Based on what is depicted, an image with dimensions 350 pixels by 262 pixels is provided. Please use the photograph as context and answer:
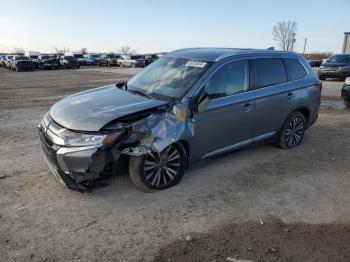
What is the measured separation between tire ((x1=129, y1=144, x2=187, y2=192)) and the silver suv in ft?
0.04

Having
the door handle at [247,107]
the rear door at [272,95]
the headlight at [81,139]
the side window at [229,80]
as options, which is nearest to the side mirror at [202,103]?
the side window at [229,80]

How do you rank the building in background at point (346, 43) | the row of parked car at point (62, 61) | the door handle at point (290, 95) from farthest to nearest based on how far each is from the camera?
the building in background at point (346, 43), the row of parked car at point (62, 61), the door handle at point (290, 95)

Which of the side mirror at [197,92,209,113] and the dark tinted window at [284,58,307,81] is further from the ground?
the dark tinted window at [284,58,307,81]

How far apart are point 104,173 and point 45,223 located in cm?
83

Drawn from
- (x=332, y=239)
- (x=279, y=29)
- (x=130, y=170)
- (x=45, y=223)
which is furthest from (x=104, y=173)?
(x=279, y=29)

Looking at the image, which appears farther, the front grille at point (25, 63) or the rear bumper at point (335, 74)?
the front grille at point (25, 63)

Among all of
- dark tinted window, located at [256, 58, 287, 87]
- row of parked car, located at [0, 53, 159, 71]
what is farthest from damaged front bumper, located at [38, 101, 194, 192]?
row of parked car, located at [0, 53, 159, 71]

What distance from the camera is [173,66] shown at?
5.45 metres

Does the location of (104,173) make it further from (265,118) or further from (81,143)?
(265,118)

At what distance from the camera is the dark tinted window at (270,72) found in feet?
18.7

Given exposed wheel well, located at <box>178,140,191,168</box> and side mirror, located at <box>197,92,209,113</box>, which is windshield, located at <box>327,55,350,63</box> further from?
exposed wheel well, located at <box>178,140,191,168</box>

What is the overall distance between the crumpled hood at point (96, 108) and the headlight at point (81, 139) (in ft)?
0.26

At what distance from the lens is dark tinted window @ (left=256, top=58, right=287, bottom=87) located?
569 centimetres

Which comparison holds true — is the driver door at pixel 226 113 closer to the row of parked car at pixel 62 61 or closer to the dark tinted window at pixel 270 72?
the dark tinted window at pixel 270 72
